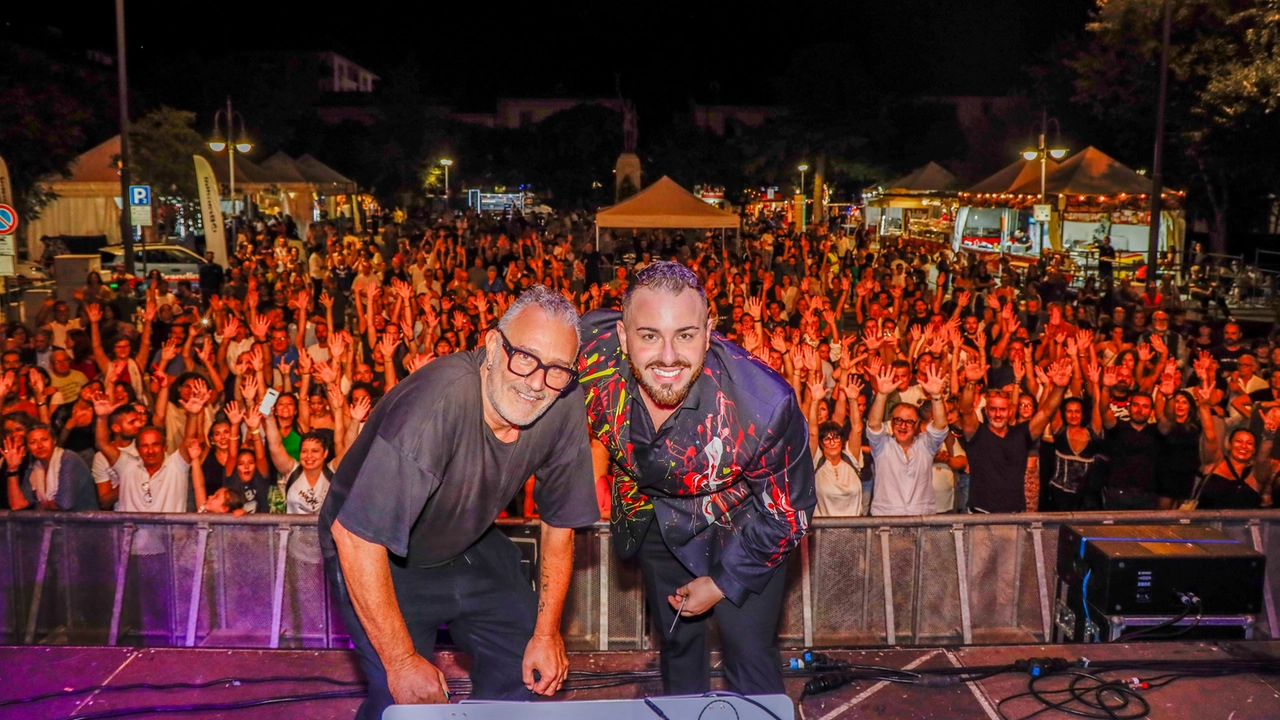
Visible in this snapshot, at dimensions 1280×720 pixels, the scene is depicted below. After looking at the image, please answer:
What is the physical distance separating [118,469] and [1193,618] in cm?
590

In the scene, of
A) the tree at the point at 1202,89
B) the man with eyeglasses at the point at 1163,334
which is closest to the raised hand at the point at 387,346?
the man with eyeglasses at the point at 1163,334

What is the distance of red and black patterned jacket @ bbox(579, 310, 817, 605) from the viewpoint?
3.48m

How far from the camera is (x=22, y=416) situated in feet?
20.5

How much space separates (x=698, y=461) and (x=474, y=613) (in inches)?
34.9

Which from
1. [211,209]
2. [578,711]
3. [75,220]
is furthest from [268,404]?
[75,220]

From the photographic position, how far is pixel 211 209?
62.5 ft

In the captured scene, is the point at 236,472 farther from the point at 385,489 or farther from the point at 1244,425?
the point at 1244,425

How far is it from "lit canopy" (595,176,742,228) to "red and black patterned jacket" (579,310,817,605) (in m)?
14.2

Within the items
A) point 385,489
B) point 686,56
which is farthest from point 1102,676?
point 686,56

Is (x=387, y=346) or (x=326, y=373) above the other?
(x=387, y=346)

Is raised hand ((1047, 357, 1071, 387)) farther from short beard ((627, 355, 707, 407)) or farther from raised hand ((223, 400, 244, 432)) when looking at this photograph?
raised hand ((223, 400, 244, 432))

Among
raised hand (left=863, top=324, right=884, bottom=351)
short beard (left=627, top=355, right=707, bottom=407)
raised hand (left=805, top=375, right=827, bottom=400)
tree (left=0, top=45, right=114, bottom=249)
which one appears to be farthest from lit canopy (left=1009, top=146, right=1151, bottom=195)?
tree (left=0, top=45, right=114, bottom=249)

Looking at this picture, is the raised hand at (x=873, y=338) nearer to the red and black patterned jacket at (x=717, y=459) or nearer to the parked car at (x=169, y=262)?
the red and black patterned jacket at (x=717, y=459)

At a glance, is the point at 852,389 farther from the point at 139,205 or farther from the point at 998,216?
the point at 998,216
